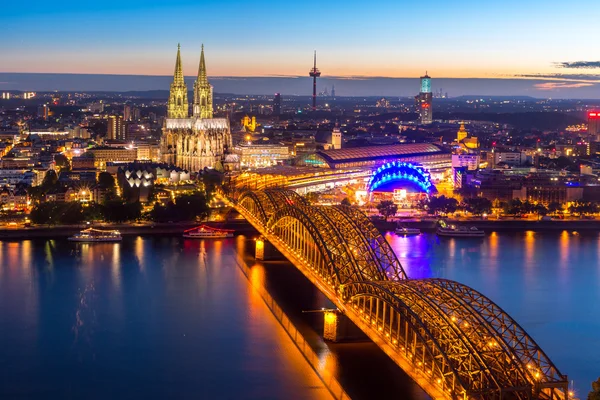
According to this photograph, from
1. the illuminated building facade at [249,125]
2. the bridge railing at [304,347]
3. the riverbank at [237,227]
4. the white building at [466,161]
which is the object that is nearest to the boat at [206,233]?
the riverbank at [237,227]

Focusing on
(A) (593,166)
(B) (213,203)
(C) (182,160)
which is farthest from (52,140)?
(A) (593,166)

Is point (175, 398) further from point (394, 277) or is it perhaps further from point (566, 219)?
point (566, 219)

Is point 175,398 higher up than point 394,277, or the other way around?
point 394,277

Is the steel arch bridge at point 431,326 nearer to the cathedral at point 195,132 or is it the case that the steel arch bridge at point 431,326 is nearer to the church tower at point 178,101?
the cathedral at point 195,132

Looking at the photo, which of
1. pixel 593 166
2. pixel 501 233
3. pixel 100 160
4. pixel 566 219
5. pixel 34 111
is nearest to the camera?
pixel 501 233

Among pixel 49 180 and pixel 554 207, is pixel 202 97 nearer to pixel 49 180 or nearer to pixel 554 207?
pixel 49 180

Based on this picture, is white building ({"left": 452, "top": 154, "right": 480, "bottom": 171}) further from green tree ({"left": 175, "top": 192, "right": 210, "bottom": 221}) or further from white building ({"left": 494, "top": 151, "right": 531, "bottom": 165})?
green tree ({"left": 175, "top": 192, "right": 210, "bottom": 221})

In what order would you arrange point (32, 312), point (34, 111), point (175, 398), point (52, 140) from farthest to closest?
point (34, 111) → point (52, 140) → point (32, 312) → point (175, 398)
